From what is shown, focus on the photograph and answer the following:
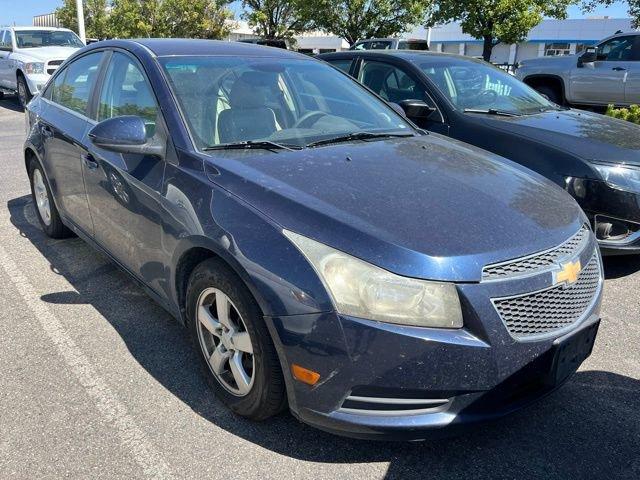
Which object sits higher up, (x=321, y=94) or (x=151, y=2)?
(x=151, y=2)

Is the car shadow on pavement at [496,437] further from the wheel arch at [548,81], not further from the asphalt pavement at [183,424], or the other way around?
the wheel arch at [548,81]

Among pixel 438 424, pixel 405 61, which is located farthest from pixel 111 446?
pixel 405 61

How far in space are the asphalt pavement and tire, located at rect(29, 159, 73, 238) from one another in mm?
1090

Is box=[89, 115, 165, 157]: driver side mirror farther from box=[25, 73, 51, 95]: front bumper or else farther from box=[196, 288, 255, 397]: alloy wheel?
box=[25, 73, 51, 95]: front bumper

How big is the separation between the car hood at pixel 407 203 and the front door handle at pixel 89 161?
1137mm

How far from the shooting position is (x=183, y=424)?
2.60m

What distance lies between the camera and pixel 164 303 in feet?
10.1

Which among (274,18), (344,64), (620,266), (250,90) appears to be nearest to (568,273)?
(250,90)

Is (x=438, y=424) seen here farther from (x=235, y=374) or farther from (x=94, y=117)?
(x=94, y=117)

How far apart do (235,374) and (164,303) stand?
736mm

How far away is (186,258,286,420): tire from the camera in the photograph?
232 centimetres

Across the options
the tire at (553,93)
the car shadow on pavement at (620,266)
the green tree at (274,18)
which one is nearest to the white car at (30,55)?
the tire at (553,93)

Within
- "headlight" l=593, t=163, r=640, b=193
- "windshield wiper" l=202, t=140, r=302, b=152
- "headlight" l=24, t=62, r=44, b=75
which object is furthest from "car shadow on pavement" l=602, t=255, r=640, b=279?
"headlight" l=24, t=62, r=44, b=75

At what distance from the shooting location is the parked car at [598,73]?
10844 mm
